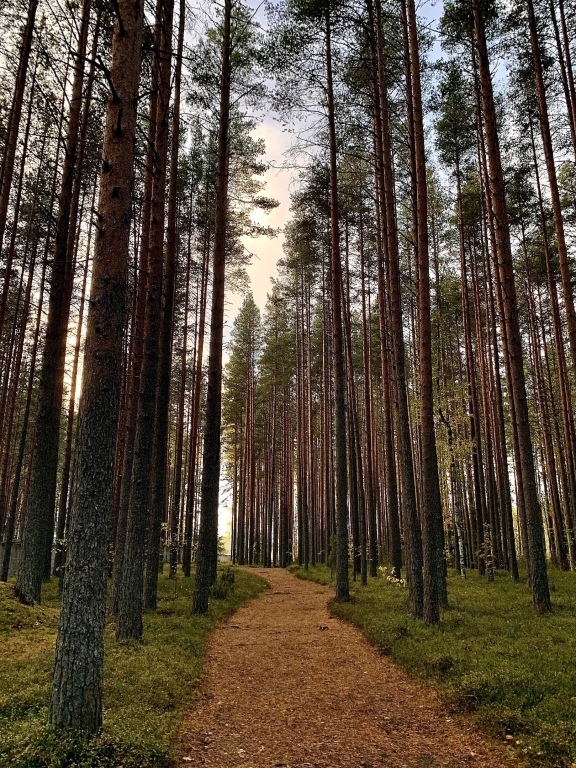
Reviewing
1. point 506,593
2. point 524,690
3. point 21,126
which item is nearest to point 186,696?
point 524,690

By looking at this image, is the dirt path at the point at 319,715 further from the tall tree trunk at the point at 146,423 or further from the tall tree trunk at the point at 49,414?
the tall tree trunk at the point at 49,414

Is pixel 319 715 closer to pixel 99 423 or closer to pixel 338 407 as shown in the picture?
pixel 99 423

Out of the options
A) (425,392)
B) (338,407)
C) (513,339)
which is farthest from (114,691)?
(513,339)

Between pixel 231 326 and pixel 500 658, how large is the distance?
1110 cm

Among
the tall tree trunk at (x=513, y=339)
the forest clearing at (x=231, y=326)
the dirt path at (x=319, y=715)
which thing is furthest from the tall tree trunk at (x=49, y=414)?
the tall tree trunk at (x=513, y=339)

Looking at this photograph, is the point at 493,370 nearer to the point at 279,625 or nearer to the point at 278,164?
the point at 278,164

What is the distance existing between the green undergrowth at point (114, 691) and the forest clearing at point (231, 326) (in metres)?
0.04

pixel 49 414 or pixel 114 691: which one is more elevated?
pixel 49 414

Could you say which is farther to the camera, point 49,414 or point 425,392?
point 49,414

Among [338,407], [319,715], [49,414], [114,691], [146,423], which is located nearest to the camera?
[114,691]

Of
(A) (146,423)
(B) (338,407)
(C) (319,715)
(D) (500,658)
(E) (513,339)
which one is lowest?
(C) (319,715)

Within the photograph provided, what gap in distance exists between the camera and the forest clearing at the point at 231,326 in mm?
4527

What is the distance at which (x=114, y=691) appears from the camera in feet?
17.2

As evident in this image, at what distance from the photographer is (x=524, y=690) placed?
5340mm
